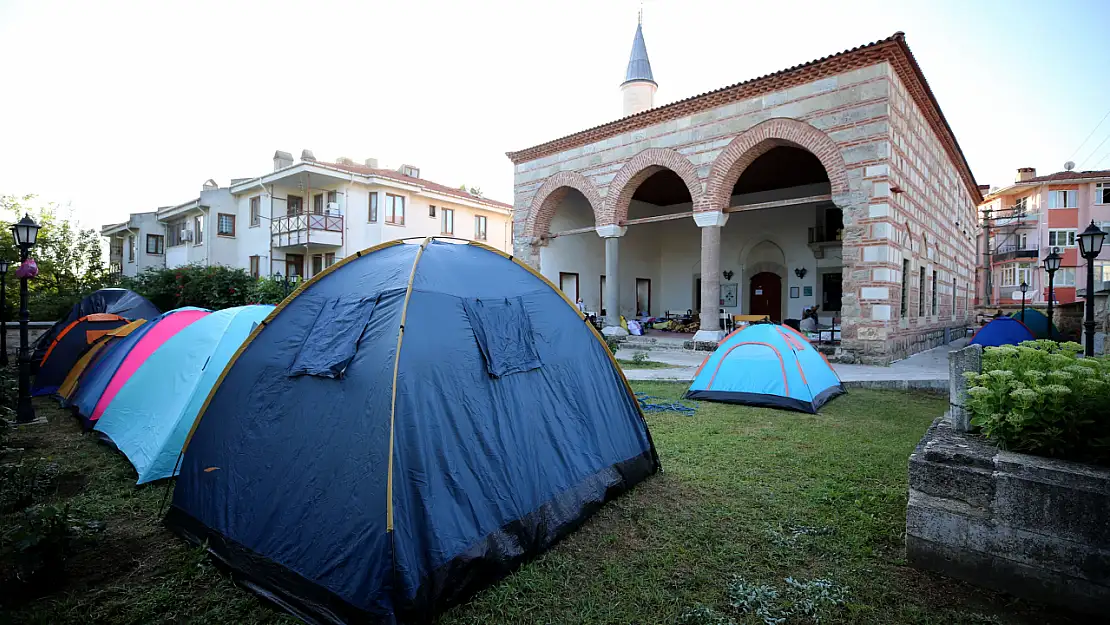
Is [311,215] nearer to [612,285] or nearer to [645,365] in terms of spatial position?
[612,285]

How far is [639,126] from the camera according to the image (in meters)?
14.7

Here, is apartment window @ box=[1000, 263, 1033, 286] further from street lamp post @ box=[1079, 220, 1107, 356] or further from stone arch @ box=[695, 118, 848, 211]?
street lamp post @ box=[1079, 220, 1107, 356]

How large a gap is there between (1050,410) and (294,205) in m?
23.9

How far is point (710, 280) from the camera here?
13.7 m

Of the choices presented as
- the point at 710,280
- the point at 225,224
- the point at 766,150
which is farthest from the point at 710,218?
the point at 225,224

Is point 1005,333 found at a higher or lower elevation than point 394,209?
lower

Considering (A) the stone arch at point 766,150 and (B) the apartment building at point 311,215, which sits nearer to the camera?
(A) the stone arch at point 766,150

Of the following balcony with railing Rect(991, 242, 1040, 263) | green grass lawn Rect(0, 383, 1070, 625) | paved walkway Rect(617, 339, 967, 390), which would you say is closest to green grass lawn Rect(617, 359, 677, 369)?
paved walkway Rect(617, 339, 967, 390)

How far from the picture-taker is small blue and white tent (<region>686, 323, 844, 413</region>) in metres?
6.75

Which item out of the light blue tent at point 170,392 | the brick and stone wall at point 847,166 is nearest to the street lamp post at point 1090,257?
the brick and stone wall at point 847,166

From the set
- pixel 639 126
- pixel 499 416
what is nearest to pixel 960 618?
pixel 499 416

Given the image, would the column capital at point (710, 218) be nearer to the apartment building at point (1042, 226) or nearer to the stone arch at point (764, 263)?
the stone arch at point (764, 263)

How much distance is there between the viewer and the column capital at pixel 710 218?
43.3 ft

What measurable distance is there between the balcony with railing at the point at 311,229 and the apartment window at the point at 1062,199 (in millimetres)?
41229
